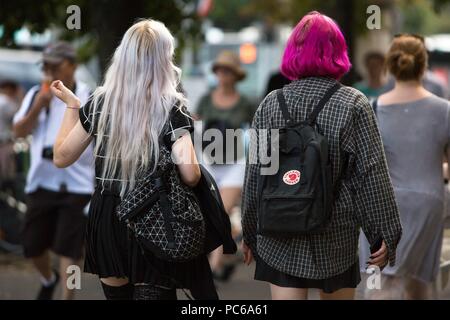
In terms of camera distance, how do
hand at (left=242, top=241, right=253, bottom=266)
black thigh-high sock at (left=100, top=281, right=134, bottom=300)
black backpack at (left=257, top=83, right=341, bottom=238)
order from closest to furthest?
black backpack at (left=257, top=83, right=341, bottom=238) → black thigh-high sock at (left=100, top=281, right=134, bottom=300) → hand at (left=242, top=241, right=253, bottom=266)

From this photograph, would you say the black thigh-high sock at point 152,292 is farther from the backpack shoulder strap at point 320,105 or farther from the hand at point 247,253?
the backpack shoulder strap at point 320,105

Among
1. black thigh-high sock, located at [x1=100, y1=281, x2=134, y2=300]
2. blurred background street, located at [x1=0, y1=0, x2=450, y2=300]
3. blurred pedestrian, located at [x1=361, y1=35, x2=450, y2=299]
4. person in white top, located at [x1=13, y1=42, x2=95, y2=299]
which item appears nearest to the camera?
black thigh-high sock, located at [x1=100, y1=281, x2=134, y2=300]

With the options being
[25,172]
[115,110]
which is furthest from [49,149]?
[25,172]

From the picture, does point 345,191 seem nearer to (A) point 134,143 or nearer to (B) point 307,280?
(B) point 307,280

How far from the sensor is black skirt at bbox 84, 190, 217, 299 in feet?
15.2

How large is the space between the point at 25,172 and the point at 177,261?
315 inches

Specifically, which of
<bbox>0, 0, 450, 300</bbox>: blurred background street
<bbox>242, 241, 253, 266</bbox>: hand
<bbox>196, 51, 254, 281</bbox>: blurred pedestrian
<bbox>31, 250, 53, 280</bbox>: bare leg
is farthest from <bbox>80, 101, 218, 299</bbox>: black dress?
<bbox>196, 51, 254, 281</bbox>: blurred pedestrian

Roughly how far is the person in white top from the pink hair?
2.67 metres

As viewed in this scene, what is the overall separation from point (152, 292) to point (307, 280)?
698 mm

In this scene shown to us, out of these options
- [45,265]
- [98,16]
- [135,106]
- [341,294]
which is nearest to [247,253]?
[341,294]

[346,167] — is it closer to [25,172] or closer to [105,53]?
[105,53]

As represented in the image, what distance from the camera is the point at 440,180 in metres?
5.88

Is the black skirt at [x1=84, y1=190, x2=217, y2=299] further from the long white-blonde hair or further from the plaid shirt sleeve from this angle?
the plaid shirt sleeve

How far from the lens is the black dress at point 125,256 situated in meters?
4.64
